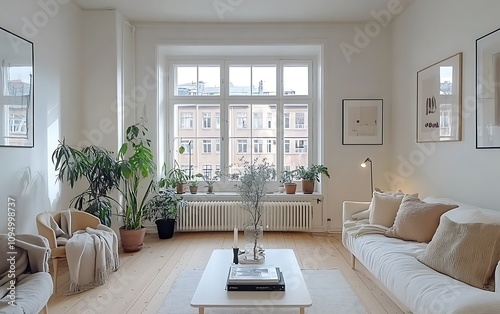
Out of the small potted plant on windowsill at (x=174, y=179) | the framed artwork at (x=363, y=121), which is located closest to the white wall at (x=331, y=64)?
the framed artwork at (x=363, y=121)

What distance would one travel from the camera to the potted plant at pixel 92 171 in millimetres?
3633

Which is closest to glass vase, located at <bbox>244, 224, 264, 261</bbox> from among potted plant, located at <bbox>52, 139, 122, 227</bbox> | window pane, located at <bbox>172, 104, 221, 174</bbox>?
potted plant, located at <bbox>52, 139, 122, 227</bbox>

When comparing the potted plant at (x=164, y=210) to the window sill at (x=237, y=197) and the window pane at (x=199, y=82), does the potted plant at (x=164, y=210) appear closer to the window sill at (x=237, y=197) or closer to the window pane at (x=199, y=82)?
the window sill at (x=237, y=197)

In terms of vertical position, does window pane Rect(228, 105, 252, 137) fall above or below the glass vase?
above

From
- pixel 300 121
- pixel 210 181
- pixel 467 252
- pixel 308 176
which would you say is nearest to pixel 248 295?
pixel 467 252

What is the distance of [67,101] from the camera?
13.6ft

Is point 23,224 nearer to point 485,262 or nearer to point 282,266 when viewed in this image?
point 282,266

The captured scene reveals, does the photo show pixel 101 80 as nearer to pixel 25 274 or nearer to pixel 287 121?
pixel 287 121

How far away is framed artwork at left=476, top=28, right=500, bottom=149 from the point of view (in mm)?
2760

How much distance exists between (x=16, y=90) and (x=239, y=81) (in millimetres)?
3040

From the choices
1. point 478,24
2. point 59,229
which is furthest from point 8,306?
point 478,24

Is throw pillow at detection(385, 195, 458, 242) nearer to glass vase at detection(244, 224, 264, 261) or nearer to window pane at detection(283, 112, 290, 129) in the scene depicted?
glass vase at detection(244, 224, 264, 261)

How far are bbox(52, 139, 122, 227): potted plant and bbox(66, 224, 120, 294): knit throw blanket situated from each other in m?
0.47

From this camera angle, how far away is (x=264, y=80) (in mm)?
5391
